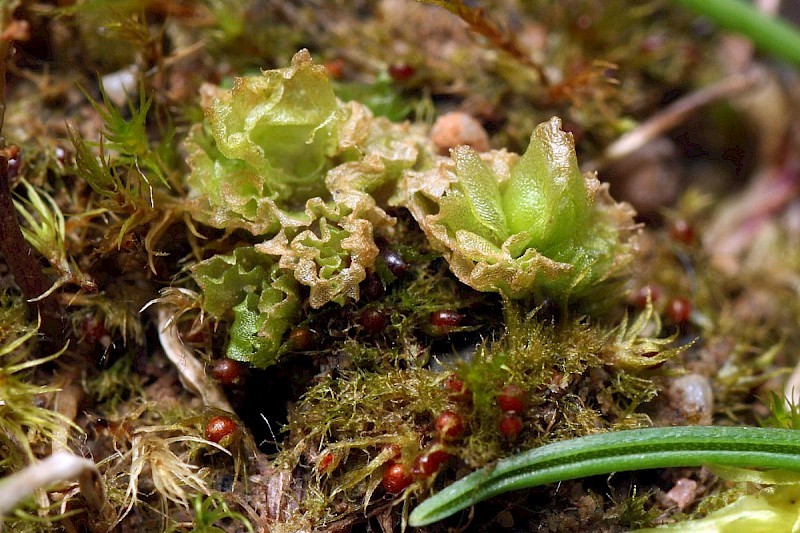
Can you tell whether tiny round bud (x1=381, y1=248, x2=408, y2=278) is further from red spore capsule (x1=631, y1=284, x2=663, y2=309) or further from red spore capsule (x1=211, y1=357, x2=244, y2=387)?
red spore capsule (x1=631, y1=284, x2=663, y2=309)

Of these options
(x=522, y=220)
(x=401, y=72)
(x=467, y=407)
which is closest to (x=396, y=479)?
(x=467, y=407)

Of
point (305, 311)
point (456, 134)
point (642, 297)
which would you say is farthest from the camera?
point (642, 297)

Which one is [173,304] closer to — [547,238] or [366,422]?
[366,422]

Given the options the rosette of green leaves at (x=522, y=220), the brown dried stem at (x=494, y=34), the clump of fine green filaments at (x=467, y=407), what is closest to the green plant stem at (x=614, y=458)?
the clump of fine green filaments at (x=467, y=407)

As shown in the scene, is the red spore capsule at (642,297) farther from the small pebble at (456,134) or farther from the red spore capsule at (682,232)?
the small pebble at (456,134)

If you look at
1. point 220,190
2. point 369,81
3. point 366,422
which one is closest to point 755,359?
point 366,422

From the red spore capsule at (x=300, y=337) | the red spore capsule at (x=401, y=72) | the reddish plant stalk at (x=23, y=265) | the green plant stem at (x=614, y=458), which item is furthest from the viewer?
the red spore capsule at (x=401, y=72)

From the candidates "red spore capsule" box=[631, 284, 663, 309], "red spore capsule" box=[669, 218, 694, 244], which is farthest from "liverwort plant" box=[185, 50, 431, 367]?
"red spore capsule" box=[669, 218, 694, 244]

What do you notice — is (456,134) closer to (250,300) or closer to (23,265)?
(250,300)
